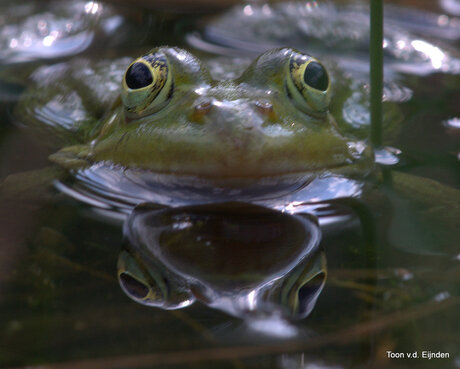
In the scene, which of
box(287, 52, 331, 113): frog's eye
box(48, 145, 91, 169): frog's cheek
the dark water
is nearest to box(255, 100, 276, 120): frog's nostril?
box(287, 52, 331, 113): frog's eye

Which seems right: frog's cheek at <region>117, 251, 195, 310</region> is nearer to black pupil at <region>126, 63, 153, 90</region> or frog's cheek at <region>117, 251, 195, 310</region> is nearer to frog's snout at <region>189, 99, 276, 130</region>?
frog's snout at <region>189, 99, 276, 130</region>

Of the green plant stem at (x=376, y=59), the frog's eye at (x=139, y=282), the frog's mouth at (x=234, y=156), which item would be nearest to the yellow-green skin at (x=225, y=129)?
the frog's mouth at (x=234, y=156)

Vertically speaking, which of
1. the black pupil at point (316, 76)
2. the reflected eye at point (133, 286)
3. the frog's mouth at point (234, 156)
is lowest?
the reflected eye at point (133, 286)

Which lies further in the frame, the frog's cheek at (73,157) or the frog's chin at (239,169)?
the frog's cheek at (73,157)

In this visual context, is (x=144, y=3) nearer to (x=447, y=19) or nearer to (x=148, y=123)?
(x=447, y=19)

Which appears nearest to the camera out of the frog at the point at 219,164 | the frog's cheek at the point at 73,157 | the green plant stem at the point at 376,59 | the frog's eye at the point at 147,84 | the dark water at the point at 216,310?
the dark water at the point at 216,310

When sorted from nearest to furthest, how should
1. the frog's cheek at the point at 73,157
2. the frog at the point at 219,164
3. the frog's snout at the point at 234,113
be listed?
the frog at the point at 219,164 < the frog's snout at the point at 234,113 < the frog's cheek at the point at 73,157

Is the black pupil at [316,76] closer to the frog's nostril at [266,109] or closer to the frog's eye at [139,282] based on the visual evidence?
the frog's nostril at [266,109]

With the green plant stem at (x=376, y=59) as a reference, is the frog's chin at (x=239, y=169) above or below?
below

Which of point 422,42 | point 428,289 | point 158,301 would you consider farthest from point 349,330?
point 422,42

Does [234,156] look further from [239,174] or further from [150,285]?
[150,285]
